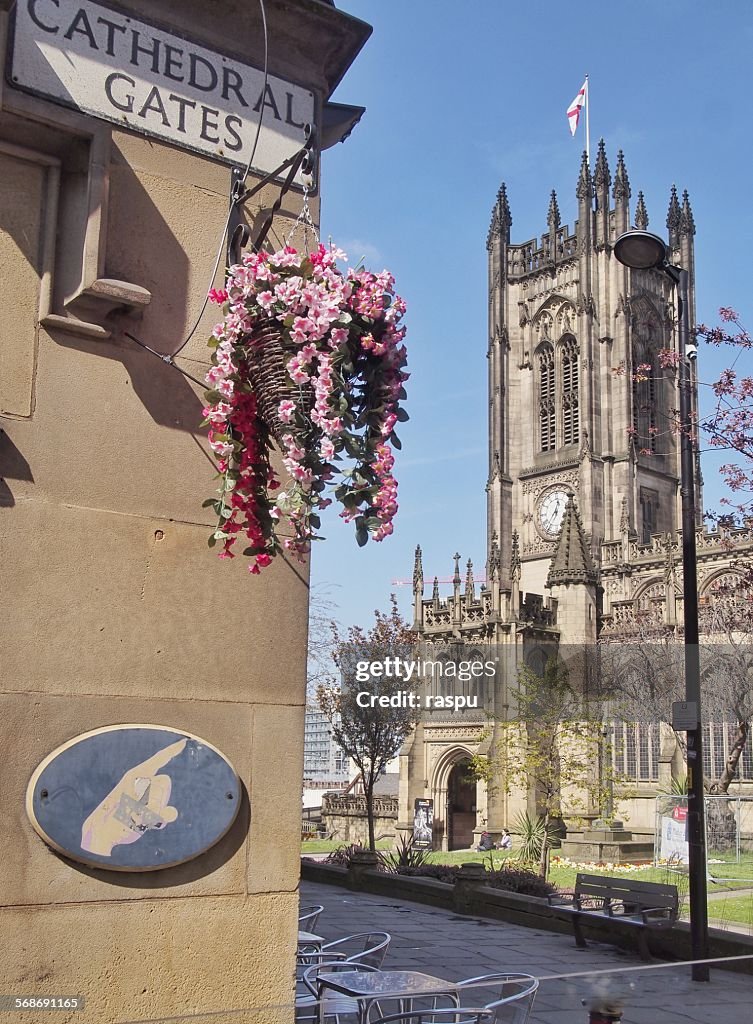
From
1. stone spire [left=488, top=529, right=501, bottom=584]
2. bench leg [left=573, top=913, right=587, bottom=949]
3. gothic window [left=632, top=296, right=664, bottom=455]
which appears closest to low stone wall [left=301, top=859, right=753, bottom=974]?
bench leg [left=573, top=913, right=587, bottom=949]

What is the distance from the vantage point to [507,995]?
5.68 metres

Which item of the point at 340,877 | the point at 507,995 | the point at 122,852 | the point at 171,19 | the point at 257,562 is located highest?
the point at 171,19

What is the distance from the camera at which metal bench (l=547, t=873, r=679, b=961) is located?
41.9 ft

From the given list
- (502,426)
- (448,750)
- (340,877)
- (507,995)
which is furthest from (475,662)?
(507,995)

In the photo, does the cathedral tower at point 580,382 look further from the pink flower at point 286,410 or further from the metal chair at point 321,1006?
the pink flower at point 286,410

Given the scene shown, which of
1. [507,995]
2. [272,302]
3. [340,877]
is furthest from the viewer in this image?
[340,877]

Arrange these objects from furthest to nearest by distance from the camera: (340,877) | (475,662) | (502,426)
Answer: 1. (502,426)
2. (475,662)
3. (340,877)

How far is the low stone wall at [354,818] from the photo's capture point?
191ft

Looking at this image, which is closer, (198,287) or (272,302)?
(272,302)

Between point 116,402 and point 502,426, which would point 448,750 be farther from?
point 116,402

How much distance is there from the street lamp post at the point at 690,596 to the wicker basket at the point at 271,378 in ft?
25.0

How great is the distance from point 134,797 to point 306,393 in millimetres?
1838

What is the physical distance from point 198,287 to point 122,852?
2575 mm

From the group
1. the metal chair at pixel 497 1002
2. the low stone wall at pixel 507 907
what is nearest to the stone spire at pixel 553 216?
the low stone wall at pixel 507 907
